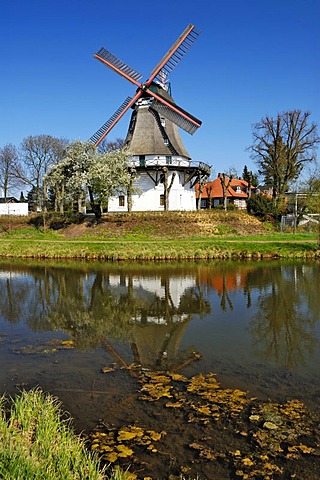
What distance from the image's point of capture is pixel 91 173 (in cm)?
3412

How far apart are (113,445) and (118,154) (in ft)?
104

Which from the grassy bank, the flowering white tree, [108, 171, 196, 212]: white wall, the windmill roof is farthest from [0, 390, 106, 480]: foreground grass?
the windmill roof

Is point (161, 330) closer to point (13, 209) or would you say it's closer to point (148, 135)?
point (148, 135)

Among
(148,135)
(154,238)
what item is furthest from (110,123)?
(154,238)

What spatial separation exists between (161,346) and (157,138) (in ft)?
98.4

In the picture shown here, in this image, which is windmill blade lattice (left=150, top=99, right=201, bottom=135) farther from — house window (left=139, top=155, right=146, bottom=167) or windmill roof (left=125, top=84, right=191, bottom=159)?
house window (left=139, top=155, right=146, bottom=167)

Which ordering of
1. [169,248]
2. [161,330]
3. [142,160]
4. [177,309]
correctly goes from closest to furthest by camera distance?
[161,330] → [177,309] → [169,248] → [142,160]

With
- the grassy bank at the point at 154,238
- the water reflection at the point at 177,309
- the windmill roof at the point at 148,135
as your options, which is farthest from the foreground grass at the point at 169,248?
the windmill roof at the point at 148,135

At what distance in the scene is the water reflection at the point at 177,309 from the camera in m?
9.47

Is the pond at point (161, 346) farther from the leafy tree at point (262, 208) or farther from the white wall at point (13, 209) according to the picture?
the white wall at point (13, 209)

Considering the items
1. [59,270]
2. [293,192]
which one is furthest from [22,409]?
[293,192]

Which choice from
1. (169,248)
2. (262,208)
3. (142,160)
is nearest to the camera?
(169,248)

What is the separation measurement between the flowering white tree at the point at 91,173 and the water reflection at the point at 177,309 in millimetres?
13863

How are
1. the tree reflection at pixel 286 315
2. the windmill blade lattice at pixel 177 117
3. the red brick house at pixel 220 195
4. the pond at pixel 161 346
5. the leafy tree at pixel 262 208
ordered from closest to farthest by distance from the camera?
1. the pond at pixel 161 346
2. the tree reflection at pixel 286 315
3. the windmill blade lattice at pixel 177 117
4. the leafy tree at pixel 262 208
5. the red brick house at pixel 220 195
